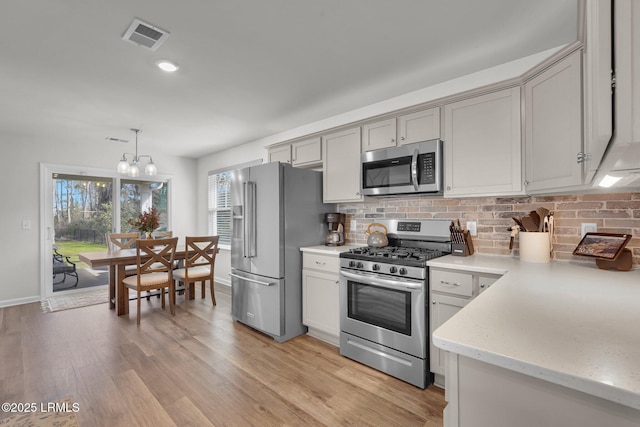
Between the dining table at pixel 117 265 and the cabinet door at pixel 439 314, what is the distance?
312cm

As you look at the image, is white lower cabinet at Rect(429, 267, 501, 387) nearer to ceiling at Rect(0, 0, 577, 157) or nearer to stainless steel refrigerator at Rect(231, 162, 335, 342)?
stainless steel refrigerator at Rect(231, 162, 335, 342)

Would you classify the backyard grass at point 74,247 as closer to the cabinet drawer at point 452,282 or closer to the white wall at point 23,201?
the white wall at point 23,201

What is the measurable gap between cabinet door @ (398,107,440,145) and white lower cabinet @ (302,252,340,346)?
4.01 feet

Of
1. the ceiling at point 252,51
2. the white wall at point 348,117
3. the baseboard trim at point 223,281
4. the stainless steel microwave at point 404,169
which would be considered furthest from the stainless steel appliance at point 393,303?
the baseboard trim at point 223,281

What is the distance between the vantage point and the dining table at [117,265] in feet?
11.5

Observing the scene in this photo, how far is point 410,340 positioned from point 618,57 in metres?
1.97

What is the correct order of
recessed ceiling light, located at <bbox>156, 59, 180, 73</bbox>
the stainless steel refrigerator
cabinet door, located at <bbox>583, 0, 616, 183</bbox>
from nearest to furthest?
cabinet door, located at <bbox>583, 0, 616, 183</bbox>, recessed ceiling light, located at <bbox>156, 59, 180, 73</bbox>, the stainless steel refrigerator

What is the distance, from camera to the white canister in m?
2.04

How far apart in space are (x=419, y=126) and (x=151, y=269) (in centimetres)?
357

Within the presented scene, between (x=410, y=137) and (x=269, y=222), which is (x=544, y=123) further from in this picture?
(x=269, y=222)

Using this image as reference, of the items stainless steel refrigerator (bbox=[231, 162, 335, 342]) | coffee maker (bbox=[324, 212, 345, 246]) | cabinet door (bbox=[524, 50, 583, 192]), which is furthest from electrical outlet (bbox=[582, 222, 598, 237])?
stainless steel refrigerator (bbox=[231, 162, 335, 342])

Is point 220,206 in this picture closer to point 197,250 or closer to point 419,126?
point 197,250

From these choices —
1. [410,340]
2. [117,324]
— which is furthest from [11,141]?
[410,340]

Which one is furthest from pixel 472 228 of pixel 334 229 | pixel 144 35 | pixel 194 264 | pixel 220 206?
pixel 220 206
